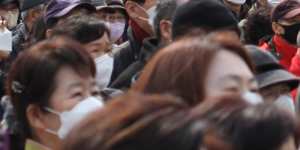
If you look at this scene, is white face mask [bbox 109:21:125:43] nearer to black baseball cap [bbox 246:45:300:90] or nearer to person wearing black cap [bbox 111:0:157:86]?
person wearing black cap [bbox 111:0:157:86]

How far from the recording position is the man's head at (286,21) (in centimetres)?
546

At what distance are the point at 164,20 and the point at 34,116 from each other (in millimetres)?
1382

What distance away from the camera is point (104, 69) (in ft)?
14.4

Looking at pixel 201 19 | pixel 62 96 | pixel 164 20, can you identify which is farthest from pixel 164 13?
pixel 62 96

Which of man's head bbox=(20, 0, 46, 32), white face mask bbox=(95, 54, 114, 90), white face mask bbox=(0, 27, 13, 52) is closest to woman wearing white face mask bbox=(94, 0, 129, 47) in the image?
man's head bbox=(20, 0, 46, 32)

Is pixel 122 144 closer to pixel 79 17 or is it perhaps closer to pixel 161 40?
pixel 161 40

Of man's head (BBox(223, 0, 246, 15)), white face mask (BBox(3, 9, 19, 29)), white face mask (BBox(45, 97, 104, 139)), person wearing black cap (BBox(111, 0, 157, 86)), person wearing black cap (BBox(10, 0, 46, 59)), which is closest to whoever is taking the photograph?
white face mask (BBox(45, 97, 104, 139))

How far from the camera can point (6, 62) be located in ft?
18.1

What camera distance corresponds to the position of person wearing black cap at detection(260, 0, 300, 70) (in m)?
5.45

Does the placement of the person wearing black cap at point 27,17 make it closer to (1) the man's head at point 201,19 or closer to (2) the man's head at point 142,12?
(2) the man's head at point 142,12

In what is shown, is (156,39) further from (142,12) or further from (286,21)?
(286,21)

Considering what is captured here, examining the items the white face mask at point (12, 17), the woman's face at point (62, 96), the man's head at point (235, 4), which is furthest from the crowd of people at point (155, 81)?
the man's head at point (235, 4)

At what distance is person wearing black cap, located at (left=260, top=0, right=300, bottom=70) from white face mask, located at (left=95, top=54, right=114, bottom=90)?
1403mm

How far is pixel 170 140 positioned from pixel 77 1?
11.6 ft
